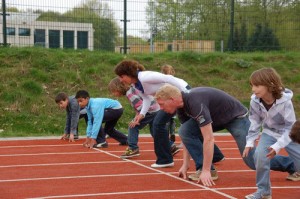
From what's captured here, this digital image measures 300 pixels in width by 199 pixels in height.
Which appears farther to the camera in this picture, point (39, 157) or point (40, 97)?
point (40, 97)

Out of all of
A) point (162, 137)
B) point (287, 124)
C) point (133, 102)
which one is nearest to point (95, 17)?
point (133, 102)

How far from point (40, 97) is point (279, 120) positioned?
10039 millimetres

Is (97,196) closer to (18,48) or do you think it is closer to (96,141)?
(96,141)

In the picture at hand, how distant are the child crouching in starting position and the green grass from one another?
723 centimetres

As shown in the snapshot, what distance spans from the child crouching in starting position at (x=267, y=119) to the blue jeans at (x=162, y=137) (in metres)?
1.75

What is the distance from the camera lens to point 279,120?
536 cm

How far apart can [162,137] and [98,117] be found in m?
2.01

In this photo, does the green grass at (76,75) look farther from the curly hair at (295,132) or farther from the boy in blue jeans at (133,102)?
the curly hair at (295,132)

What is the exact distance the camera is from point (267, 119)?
17.7ft

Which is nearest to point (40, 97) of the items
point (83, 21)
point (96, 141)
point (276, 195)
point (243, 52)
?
point (83, 21)

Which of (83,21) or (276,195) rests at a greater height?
(83,21)

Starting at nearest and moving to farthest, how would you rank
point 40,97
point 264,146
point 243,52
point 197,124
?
point 264,146, point 197,124, point 40,97, point 243,52

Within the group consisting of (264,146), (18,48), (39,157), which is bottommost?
(39,157)

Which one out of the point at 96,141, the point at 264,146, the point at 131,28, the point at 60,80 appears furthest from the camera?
the point at 131,28
